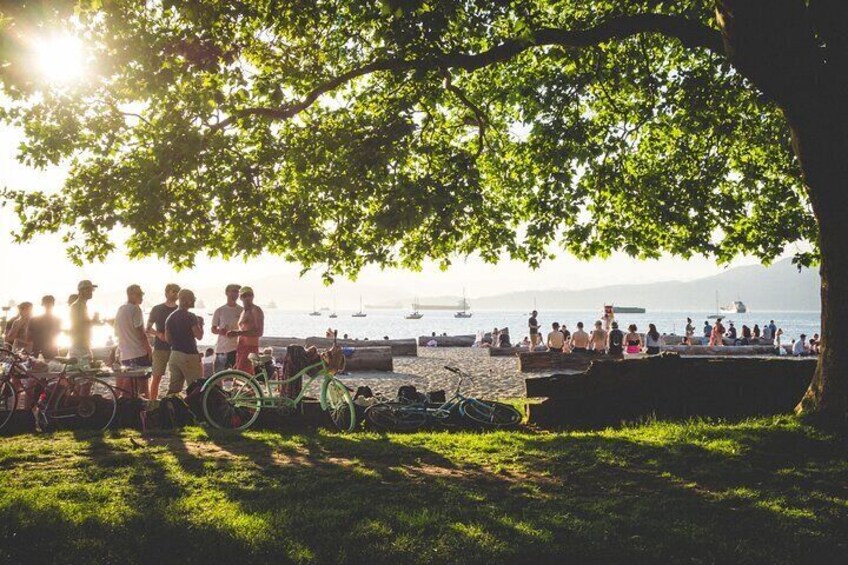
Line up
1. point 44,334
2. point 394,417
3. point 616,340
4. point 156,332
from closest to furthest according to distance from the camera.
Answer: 1. point 394,417
2. point 156,332
3. point 44,334
4. point 616,340

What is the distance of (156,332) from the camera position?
10.5 metres

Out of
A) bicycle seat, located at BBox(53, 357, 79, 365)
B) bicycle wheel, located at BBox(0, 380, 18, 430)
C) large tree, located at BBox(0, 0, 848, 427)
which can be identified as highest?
large tree, located at BBox(0, 0, 848, 427)

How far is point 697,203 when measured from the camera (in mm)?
13133

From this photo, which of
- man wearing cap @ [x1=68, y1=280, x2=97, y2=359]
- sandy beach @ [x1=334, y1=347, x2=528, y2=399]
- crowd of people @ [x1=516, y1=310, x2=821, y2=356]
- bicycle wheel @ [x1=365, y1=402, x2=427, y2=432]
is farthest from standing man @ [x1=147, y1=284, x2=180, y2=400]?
crowd of people @ [x1=516, y1=310, x2=821, y2=356]

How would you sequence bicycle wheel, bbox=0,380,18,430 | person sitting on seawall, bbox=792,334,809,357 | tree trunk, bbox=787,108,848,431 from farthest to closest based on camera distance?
person sitting on seawall, bbox=792,334,809,357
bicycle wheel, bbox=0,380,18,430
tree trunk, bbox=787,108,848,431

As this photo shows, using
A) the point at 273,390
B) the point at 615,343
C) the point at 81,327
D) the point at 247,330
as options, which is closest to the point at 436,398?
the point at 273,390

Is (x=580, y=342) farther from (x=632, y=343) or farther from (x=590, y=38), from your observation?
(x=590, y=38)

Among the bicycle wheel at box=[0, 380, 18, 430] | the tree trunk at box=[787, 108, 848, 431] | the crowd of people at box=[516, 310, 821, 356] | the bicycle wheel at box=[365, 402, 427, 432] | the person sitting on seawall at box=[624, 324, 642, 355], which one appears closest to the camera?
the tree trunk at box=[787, 108, 848, 431]

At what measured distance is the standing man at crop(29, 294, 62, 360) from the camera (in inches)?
424

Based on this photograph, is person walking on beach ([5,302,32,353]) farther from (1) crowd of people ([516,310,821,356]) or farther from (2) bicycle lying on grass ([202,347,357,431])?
(1) crowd of people ([516,310,821,356])

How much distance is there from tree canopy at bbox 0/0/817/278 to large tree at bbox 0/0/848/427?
0.05 metres

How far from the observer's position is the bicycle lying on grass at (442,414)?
32.0 feet

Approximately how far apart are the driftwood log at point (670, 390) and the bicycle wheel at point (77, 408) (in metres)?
6.79

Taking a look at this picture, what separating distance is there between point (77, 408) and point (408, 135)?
7.13m
